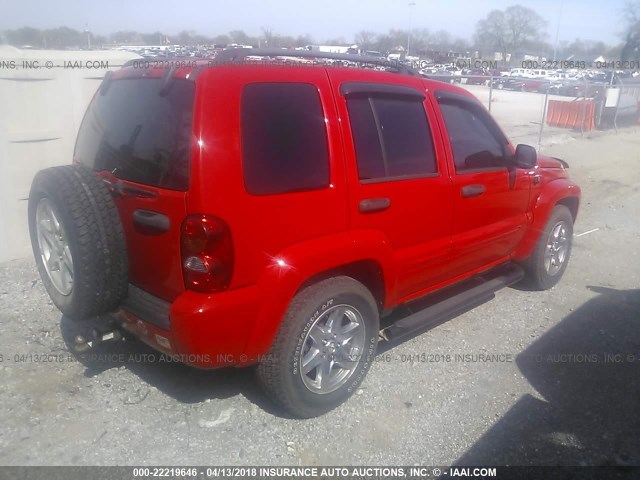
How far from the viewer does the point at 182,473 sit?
2.75m

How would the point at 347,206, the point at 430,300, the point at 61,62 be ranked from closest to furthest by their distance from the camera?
the point at 347,206 < the point at 430,300 < the point at 61,62

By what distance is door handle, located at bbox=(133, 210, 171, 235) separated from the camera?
2.60 meters

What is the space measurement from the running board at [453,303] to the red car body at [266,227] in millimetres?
161

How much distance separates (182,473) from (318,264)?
126cm

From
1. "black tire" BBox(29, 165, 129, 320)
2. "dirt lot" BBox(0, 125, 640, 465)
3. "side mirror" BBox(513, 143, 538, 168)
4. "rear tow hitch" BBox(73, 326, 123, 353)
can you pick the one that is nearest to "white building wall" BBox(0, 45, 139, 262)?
"dirt lot" BBox(0, 125, 640, 465)

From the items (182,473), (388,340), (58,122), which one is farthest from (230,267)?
(58,122)

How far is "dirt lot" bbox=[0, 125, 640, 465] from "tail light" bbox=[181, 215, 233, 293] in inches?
38.7

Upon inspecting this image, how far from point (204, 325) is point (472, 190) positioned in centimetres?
217

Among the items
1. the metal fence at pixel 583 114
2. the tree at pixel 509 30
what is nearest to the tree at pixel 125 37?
the metal fence at pixel 583 114

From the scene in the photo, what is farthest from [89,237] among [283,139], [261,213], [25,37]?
[25,37]

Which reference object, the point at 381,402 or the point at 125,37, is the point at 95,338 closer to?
the point at 381,402

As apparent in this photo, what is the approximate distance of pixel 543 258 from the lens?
15.8 feet

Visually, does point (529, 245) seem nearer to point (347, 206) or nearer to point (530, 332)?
point (530, 332)

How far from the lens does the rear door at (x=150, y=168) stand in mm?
2566
